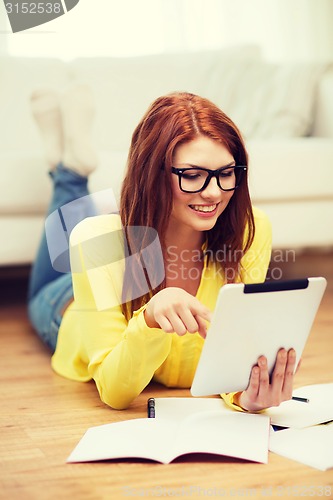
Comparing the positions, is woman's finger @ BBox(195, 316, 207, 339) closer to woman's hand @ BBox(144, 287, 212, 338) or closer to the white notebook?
woman's hand @ BBox(144, 287, 212, 338)

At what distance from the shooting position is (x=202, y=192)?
1.34m

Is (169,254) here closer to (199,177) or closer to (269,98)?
(199,177)

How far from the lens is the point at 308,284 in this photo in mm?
1203

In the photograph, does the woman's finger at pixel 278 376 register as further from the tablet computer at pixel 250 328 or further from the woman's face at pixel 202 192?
the woman's face at pixel 202 192

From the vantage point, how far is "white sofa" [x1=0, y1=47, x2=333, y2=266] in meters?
2.28

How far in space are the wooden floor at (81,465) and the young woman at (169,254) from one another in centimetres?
8

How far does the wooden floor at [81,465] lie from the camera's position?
1085mm

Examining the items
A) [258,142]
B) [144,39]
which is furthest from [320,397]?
[144,39]

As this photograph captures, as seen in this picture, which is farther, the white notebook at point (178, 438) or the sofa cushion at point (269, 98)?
the sofa cushion at point (269, 98)

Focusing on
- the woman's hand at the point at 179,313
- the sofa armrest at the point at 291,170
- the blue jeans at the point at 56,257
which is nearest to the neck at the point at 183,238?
the woman's hand at the point at 179,313

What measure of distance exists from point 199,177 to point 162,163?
7cm

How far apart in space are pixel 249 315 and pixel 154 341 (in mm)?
198

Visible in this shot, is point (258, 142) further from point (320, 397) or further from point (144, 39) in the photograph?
point (320, 397)

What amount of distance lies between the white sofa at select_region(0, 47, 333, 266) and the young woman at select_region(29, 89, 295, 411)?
735 millimetres
